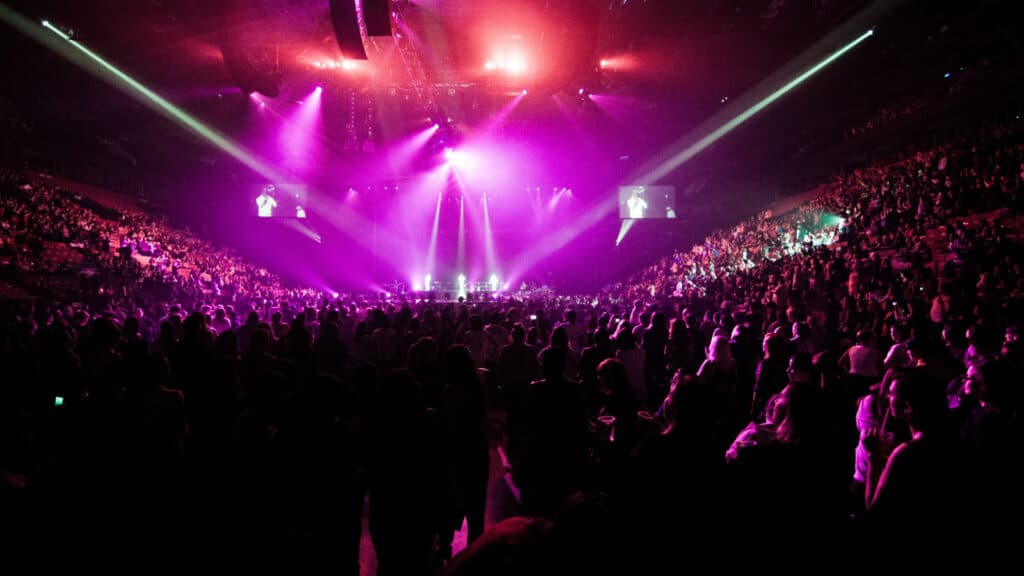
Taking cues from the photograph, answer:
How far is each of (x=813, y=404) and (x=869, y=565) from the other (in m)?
0.64

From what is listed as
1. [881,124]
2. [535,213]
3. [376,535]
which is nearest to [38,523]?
[376,535]

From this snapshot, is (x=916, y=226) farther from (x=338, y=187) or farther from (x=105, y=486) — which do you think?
(x=338, y=187)

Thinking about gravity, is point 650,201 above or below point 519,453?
above

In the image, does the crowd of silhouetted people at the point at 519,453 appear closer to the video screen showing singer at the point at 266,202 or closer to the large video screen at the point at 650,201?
the large video screen at the point at 650,201

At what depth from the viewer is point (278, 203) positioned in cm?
2983

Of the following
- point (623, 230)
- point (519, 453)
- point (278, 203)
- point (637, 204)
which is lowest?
point (519, 453)

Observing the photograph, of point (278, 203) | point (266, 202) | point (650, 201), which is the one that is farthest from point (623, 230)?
point (266, 202)

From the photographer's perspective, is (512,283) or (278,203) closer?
(278,203)

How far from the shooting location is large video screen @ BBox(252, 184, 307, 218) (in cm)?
2953

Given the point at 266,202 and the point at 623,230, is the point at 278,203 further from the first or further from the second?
the point at 623,230

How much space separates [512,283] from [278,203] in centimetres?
1522

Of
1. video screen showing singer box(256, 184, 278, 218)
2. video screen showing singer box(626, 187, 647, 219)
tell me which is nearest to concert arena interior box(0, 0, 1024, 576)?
video screen showing singer box(626, 187, 647, 219)

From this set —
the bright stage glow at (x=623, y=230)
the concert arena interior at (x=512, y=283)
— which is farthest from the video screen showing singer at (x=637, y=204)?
the bright stage glow at (x=623, y=230)

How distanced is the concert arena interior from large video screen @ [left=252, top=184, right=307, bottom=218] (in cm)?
23
